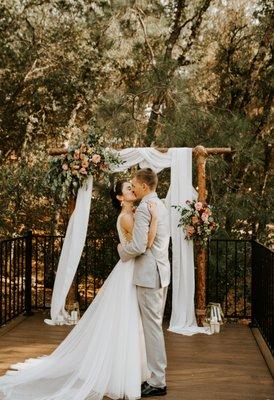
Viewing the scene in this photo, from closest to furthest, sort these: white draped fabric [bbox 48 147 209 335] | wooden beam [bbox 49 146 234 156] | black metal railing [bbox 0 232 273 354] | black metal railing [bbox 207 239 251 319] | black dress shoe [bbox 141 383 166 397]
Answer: black dress shoe [bbox 141 383 166 397] < black metal railing [bbox 0 232 273 354] < white draped fabric [bbox 48 147 209 335] < wooden beam [bbox 49 146 234 156] < black metal railing [bbox 207 239 251 319]

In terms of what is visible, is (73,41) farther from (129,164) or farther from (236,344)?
(236,344)

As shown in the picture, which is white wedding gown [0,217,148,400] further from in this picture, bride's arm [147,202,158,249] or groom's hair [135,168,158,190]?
groom's hair [135,168,158,190]

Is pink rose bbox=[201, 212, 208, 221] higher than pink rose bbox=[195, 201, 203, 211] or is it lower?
lower

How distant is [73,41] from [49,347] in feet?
22.1

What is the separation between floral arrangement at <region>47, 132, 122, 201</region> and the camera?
6406 mm

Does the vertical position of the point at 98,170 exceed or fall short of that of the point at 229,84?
it falls short

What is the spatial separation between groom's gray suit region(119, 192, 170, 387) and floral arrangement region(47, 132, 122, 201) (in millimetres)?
2606

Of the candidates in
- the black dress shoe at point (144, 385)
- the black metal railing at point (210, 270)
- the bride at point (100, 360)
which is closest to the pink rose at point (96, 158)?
the black metal railing at point (210, 270)

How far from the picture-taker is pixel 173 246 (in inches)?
253

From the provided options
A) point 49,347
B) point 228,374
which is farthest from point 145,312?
point 49,347

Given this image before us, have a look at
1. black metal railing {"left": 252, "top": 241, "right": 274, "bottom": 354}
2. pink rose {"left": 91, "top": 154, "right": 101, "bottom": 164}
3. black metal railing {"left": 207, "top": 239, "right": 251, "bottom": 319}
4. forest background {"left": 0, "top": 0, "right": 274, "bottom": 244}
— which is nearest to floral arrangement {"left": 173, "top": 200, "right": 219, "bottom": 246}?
black metal railing {"left": 252, "top": 241, "right": 274, "bottom": 354}

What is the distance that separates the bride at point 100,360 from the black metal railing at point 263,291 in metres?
1.50

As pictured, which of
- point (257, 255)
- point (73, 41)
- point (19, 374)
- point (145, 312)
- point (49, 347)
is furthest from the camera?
point (73, 41)

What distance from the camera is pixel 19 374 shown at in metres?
4.16
